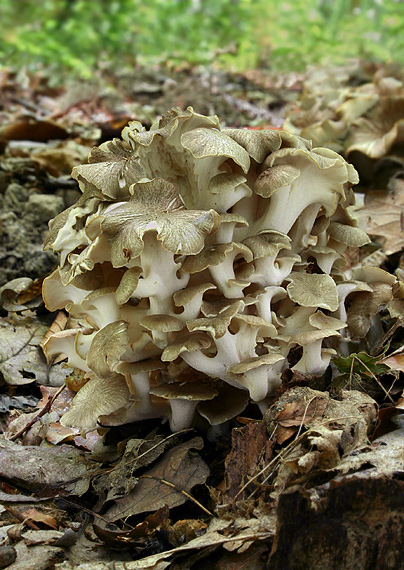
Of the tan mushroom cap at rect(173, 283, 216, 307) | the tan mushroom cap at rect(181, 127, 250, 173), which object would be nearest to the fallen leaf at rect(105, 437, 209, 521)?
the tan mushroom cap at rect(173, 283, 216, 307)

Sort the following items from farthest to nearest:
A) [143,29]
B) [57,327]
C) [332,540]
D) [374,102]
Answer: [143,29] → [374,102] → [57,327] → [332,540]

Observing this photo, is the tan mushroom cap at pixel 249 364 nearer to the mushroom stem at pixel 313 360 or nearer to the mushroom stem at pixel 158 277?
the mushroom stem at pixel 313 360

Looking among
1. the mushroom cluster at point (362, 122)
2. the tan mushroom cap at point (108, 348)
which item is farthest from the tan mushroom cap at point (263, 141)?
the mushroom cluster at point (362, 122)

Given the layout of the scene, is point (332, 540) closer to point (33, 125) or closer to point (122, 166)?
point (122, 166)

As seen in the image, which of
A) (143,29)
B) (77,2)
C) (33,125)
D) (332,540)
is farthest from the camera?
(77,2)

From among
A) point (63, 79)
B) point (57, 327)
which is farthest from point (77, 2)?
point (57, 327)

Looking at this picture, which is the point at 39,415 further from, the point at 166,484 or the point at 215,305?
the point at 215,305

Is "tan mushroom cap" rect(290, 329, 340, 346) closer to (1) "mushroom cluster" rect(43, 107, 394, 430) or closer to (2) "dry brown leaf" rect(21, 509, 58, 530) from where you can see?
(1) "mushroom cluster" rect(43, 107, 394, 430)
